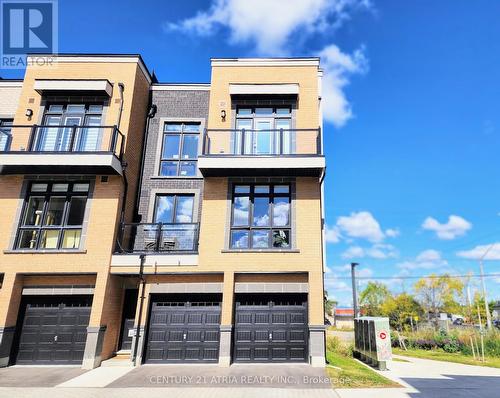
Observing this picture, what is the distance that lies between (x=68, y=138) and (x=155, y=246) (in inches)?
203

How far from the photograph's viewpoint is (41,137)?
37.2ft

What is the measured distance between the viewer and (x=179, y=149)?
41.6 ft

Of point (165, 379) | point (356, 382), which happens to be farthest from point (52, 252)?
point (356, 382)

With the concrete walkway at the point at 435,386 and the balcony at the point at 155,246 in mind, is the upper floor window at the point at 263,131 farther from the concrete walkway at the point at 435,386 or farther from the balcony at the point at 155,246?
the concrete walkway at the point at 435,386

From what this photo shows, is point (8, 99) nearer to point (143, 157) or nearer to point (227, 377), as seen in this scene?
point (143, 157)

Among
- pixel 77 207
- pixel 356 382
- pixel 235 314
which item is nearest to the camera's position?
pixel 356 382

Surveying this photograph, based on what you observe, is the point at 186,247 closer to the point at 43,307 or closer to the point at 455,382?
the point at 43,307

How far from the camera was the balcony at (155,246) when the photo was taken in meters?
10.2

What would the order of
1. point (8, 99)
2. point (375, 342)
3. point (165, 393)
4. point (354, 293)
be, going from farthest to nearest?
point (354, 293) < point (8, 99) < point (375, 342) < point (165, 393)

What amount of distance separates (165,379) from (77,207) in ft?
21.7

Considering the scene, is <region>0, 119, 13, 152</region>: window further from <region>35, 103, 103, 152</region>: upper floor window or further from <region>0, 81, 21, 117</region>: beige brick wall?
<region>35, 103, 103, 152</region>: upper floor window

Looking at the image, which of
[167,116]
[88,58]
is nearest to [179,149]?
[167,116]

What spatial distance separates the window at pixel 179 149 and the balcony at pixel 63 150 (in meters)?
1.93

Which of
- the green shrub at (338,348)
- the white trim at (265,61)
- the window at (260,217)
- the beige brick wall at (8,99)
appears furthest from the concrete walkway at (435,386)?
the beige brick wall at (8,99)
